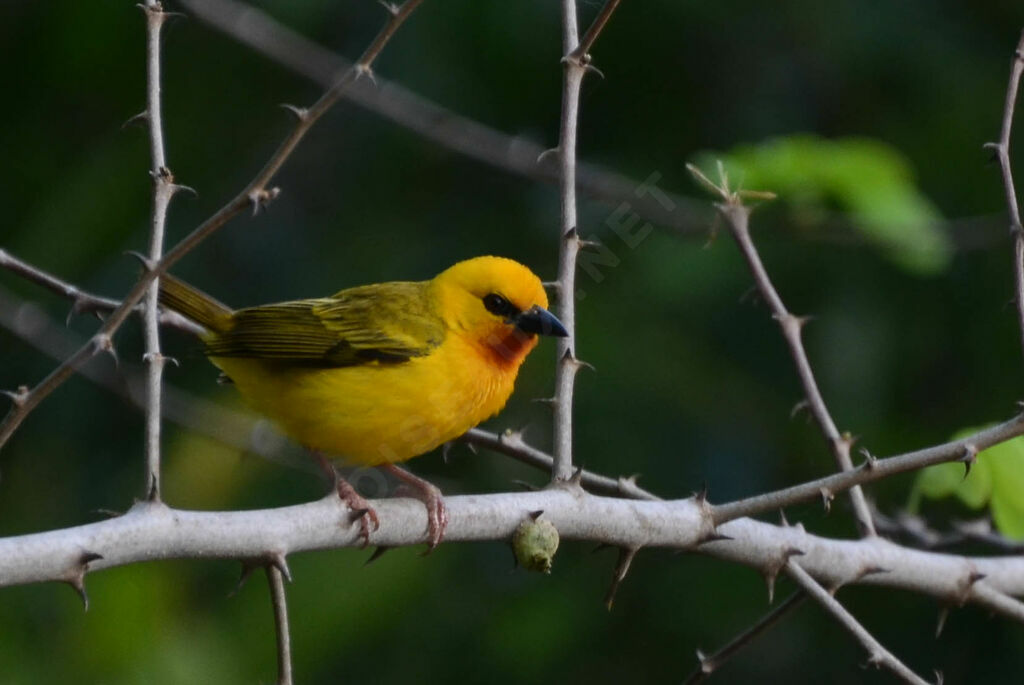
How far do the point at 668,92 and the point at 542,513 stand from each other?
5210mm

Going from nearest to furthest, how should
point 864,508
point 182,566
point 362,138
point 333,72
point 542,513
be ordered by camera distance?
point 542,513 → point 864,508 → point 333,72 → point 182,566 → point 362,138

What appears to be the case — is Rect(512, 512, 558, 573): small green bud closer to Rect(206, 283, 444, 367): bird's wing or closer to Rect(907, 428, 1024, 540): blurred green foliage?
Rect(907, 428, 1024, 540): blurred green foliage

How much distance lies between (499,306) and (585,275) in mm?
Answer: 2517

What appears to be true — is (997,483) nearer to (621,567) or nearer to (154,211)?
(621,567)

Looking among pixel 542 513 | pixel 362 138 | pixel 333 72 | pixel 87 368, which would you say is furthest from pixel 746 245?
pixel 362 138

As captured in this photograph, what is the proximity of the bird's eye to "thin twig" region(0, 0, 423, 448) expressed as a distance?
204cm

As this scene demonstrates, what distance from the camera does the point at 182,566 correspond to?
280 inches

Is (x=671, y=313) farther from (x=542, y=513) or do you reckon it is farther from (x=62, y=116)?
(x=542, y=513)

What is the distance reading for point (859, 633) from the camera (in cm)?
327

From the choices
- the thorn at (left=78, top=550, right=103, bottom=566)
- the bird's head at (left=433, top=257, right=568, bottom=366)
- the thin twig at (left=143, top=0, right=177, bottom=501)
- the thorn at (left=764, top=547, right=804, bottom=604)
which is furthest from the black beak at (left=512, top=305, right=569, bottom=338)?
the thorn at (left=78, top=550, right=103, bottom=566)

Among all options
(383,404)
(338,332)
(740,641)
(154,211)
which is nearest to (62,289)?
(154,211)

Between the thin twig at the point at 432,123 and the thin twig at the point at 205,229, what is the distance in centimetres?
223

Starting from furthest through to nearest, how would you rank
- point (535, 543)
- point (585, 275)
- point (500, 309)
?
1. point (585, 275)
2. point (500, 309)
3. point (535, 543)

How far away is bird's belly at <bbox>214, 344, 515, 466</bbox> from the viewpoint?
4.32 meters
